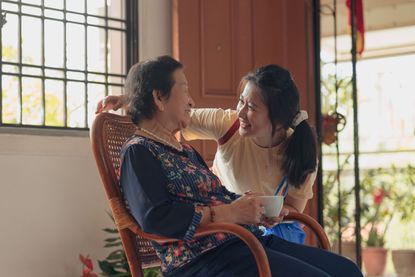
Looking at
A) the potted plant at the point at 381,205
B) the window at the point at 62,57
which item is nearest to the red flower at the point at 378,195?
the potted plant at the point at 381,205

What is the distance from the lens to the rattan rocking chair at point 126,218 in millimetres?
1969

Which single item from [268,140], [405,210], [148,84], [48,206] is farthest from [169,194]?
[405,210]

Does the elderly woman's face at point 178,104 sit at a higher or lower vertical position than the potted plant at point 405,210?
higher

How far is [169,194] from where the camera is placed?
2.12 m

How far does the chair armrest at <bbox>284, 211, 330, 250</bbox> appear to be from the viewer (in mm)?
2396

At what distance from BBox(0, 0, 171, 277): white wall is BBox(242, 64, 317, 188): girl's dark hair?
1383mm

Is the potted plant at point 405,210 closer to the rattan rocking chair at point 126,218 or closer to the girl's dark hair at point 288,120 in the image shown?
the girl's dark hair at point 288,120

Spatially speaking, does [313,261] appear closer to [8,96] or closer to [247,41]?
[8,96]

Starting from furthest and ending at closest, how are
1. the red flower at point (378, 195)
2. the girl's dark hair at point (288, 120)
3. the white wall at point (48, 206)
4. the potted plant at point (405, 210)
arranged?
1. the red flower at point (378, 195)
2. the potted plant at point (405, 210)
3. the white wall at point (48, 206)
4. the girl's dark hair at point (288, 120)

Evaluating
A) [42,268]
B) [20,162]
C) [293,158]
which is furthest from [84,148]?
[293,158]

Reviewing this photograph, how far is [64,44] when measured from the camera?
3895 millimetres

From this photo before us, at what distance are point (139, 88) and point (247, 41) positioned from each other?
227cm

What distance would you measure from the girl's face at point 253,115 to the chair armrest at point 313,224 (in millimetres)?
298

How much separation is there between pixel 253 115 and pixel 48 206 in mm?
1463
